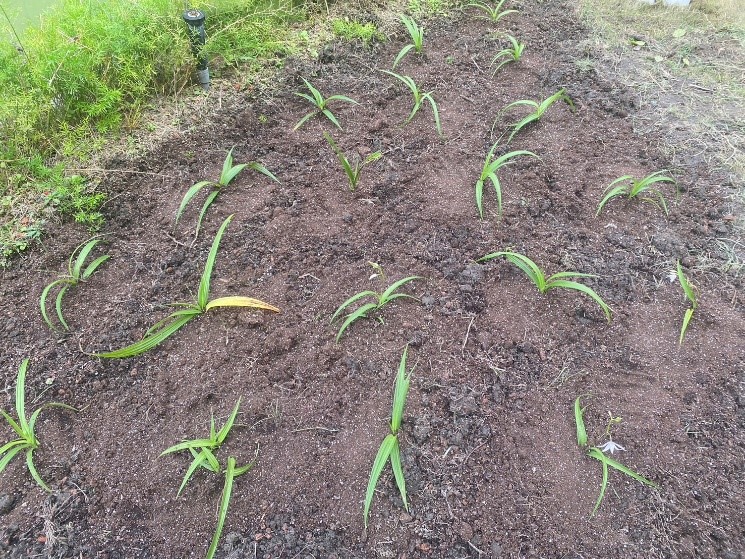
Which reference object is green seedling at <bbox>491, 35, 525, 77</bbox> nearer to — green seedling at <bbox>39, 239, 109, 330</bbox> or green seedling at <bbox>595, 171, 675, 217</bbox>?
green seedling at <bbox>595, 171, 675, 217</bbox>

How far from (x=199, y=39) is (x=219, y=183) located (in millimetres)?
940

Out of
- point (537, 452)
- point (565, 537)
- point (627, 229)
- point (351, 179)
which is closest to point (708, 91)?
point (627, 229)

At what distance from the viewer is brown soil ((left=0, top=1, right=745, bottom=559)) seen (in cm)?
149

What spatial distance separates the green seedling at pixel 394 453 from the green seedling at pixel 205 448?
0.47 meters

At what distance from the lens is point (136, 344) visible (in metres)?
1.77

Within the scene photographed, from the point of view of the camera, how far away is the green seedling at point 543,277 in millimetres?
1862

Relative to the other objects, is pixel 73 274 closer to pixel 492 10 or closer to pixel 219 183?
pixel 219 183

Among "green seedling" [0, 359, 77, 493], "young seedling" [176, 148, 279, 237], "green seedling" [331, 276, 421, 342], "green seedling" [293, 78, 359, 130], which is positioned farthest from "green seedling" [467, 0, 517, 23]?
"green seedling" [0, 359, 77, 493]

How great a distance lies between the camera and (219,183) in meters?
2.26

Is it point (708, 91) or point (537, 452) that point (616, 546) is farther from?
point (708, 91)

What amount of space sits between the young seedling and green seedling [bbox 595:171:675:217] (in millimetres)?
1505

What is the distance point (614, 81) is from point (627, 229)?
118 centimetres

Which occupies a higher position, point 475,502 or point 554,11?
point 554,11

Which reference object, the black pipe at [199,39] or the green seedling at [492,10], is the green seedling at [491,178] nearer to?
the green seedling at [492,10]
